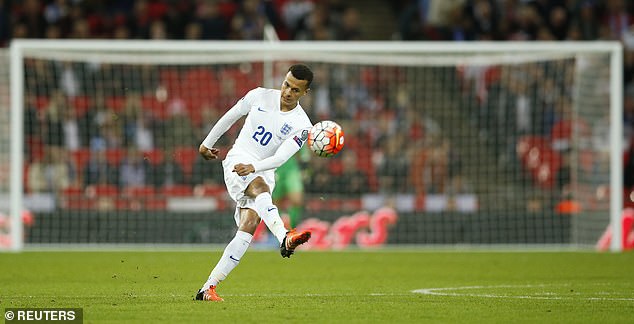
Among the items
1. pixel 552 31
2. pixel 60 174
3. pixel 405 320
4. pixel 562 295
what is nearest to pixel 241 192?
pixel 405 320

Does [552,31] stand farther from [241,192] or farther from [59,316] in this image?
[59,316]

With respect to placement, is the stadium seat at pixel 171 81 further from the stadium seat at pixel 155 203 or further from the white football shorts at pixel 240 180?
the white football shorts at pixel 240 180

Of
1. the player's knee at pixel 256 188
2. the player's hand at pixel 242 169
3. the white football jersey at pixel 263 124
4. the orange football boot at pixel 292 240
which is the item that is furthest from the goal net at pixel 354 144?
the orange football boot at pixel 292 240

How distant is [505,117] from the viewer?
19.0 m

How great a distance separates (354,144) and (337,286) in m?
7.97

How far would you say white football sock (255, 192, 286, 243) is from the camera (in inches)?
361

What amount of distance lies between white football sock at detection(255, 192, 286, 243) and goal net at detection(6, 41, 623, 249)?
826cm

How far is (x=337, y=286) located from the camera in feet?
37.0

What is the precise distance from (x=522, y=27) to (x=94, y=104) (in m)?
8.41

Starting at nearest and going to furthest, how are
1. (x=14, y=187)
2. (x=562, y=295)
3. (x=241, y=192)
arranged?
(x=241, y=192) < (x=562, y=295) < (x=14, y=187)

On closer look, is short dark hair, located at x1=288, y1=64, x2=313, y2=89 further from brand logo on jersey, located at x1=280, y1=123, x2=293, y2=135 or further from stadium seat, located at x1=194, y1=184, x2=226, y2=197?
stadium seat, located at x1=194, y1=184, x2=226, y2=197

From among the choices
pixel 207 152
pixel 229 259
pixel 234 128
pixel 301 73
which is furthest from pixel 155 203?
pixel 301 73

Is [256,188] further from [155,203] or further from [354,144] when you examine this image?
[354,144]

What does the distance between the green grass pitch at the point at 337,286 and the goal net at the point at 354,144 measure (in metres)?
1.34
